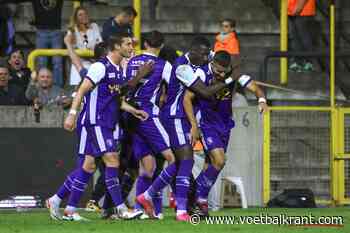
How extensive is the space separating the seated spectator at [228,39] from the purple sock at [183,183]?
6.56m

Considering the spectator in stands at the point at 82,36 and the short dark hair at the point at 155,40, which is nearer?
the short dark hair at the point at 155,40

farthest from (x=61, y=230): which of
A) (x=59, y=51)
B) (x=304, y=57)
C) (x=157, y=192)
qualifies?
(x=304, y=57)

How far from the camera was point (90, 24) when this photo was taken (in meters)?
23.7

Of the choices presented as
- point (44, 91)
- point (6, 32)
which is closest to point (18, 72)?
point (44, 91)

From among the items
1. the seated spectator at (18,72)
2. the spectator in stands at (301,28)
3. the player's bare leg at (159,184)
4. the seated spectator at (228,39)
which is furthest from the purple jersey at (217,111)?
the spectator in stands at (301,28)

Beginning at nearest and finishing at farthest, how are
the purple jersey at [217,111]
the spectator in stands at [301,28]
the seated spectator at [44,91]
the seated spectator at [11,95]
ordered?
the purple jersey at [217,111], the seated spectator at [44,91], the seated spectator at [11,95], the spectator in stands at [301,28]

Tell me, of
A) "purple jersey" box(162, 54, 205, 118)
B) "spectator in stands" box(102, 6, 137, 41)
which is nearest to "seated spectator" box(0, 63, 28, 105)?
"spectator in stands" box(102, 6, 137, 41)

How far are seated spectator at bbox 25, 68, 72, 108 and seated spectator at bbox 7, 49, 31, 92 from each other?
13.1 inches

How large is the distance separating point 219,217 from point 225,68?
1.95 metres

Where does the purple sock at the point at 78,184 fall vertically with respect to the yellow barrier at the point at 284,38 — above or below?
below

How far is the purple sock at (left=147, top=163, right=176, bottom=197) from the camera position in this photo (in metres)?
18.1

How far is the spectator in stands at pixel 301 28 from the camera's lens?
25.5 meters

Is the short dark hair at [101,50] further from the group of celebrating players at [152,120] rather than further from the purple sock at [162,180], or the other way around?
the purple sock at [162,180]

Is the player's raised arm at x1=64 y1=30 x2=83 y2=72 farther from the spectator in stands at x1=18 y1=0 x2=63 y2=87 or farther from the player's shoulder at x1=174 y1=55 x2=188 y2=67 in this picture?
the player's shoulder at x1=174 y1=55 x2=188 y2=67
